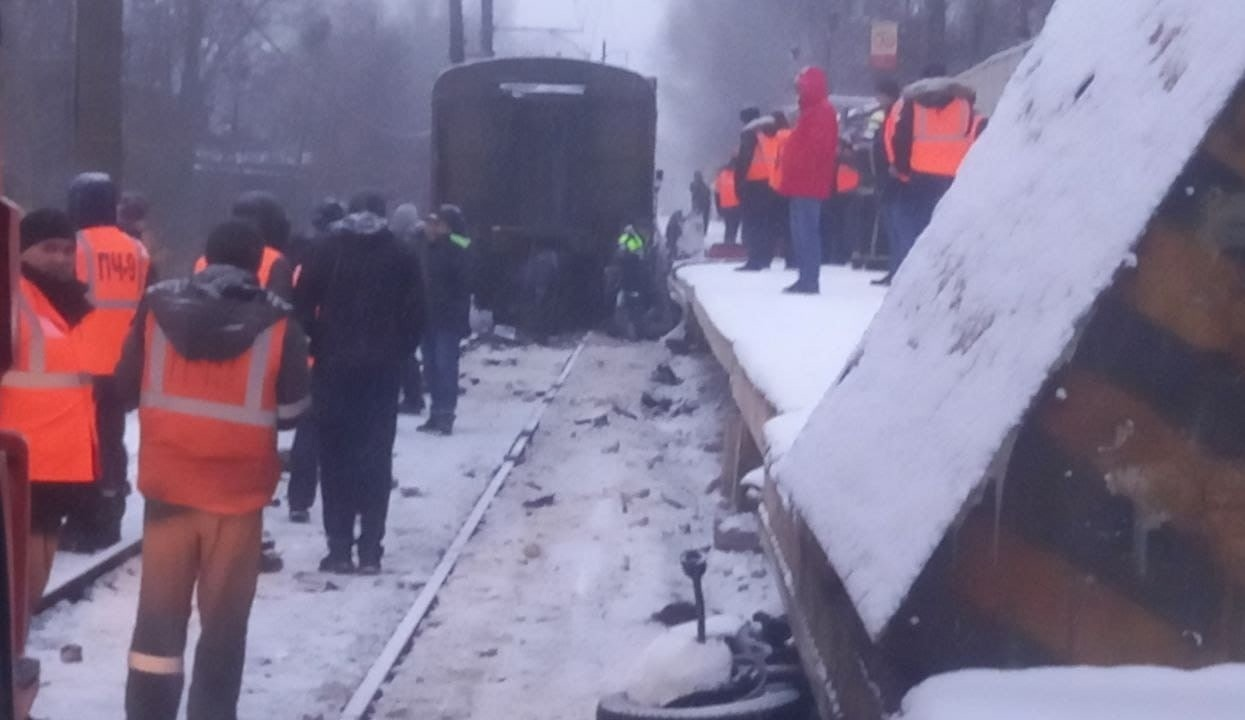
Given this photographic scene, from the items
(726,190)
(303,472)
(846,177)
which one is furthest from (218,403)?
(726,190)

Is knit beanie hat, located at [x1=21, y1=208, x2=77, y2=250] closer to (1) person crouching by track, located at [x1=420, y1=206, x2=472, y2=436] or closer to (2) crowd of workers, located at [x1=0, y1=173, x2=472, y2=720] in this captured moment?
(2) crowd of workers, located at [x1=0, y1=173, x2=472, y2=720]

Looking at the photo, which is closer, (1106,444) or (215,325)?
(1106,444)

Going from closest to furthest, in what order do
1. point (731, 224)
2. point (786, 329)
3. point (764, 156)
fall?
point (786, 329) → point (764, 156) → point (731, 224)

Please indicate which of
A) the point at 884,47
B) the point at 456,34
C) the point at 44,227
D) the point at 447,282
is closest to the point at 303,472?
the point at 447,282

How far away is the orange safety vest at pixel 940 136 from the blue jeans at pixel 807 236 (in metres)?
1.32

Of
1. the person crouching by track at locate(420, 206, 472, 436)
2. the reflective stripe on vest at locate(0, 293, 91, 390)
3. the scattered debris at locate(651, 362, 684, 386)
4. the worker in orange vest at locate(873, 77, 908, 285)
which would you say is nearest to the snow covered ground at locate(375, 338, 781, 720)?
the person crouching by track at locate(420, 206, 472, 436)

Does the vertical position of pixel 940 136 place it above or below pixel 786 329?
above

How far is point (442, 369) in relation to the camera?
1641 centimetres

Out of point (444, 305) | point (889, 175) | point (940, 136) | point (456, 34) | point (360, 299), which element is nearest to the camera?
point (360, 299)

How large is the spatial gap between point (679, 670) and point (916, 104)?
731 cm

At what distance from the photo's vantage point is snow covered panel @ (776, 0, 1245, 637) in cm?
367

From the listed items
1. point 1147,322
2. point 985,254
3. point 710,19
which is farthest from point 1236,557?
point 710,19

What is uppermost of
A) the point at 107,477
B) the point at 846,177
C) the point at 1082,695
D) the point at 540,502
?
the point at 1082,695

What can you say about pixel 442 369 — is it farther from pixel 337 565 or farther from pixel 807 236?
pixel 337 565
